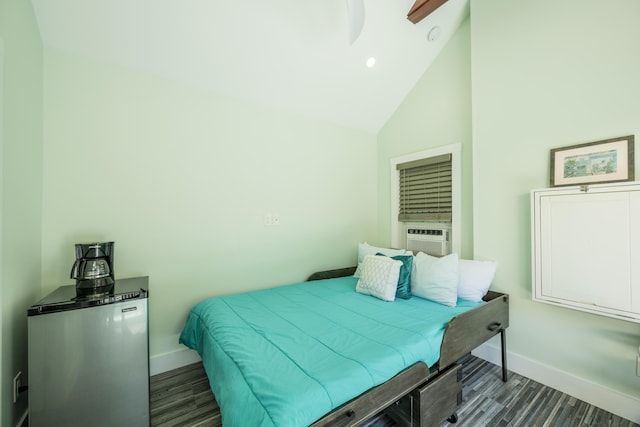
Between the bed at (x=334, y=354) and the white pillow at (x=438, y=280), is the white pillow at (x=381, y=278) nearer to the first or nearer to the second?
the bed at (x=334, y=354)

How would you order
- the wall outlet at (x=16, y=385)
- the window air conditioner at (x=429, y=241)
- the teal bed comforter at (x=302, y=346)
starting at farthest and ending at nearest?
1. the window air conditioner at (x=429, y=241)
2. the wall outlet at (x=16, y=385)
3. the teal bed comforter at (x=302, y=346)

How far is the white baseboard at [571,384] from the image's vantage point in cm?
156

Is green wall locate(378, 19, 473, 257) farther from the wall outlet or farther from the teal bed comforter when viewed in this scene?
the wall outlet

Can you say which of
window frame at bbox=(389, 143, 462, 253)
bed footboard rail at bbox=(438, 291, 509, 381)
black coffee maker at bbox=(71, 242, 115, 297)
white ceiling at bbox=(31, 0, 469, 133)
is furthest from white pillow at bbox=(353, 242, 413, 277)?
black coffee maker at bbox=(71, 242, 115, 297)

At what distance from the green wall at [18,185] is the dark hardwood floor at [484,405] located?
0.73 metres

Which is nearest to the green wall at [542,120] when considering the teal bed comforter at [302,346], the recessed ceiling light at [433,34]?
the recessed ceiling light at [433,34]

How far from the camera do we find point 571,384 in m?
1.77

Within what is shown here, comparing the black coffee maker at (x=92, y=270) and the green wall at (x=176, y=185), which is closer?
the black coffee maker at (x=92, y=270)

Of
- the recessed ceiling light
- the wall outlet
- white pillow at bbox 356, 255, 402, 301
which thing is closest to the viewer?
the wall outlet

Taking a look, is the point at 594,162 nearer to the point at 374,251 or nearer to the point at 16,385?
the point at 374,251

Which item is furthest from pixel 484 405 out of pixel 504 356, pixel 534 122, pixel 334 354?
pixel 534 122

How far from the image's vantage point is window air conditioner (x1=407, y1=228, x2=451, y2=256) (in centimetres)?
267

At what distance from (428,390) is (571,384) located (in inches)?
51.9

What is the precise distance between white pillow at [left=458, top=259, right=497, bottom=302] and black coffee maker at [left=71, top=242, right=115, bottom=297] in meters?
2.50
